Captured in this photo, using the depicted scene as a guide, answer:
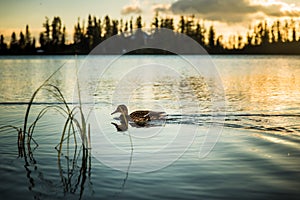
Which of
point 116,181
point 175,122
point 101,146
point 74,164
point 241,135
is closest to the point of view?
point 116,181

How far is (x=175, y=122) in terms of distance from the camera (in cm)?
1738

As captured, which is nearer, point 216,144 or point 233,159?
point 233,159

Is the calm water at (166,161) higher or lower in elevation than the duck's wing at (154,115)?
lower

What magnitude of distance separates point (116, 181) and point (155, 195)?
1.30 m

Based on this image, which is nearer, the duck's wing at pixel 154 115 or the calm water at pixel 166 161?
the calm water at pixel 166 161

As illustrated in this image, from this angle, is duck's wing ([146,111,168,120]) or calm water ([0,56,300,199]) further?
duck's wing ([146,111,168,120])

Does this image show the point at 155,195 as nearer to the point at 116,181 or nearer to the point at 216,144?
the point at 116,181

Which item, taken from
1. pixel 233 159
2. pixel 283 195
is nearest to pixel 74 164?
pixel 233 159

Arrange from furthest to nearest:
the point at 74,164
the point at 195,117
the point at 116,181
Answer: the point at 195,117
the point at 74,164
the point at 116,181

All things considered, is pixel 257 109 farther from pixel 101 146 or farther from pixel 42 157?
pixel 42 157

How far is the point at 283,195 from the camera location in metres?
8.16

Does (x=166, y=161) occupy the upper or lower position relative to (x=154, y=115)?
lower

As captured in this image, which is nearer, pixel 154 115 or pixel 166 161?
pixel 166 161

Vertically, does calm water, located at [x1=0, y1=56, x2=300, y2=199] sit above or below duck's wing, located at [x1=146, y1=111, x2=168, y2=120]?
below
